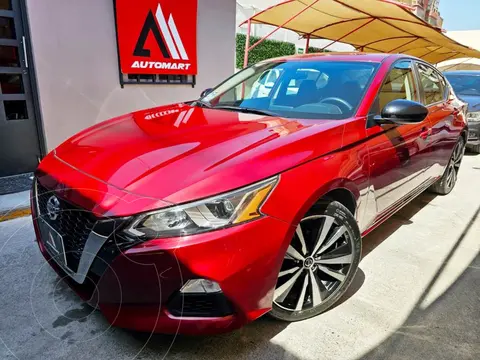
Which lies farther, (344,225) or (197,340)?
(344,225)

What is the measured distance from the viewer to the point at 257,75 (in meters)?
3.09

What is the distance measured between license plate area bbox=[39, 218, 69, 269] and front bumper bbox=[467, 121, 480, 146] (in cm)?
717

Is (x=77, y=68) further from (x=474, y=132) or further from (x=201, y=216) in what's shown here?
(x=474, y=132)

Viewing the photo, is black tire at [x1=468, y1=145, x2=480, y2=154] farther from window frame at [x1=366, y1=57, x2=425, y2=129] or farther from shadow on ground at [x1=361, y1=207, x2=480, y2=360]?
shadow on ground at [x1=361, y1=207, x2=480, y2=360]

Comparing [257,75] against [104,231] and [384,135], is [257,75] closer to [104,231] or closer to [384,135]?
[384,135]

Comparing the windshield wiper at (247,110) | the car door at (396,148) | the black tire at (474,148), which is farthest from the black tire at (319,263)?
the black tire at (474,148)

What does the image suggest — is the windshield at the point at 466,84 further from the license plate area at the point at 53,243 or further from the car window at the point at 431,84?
the license plate area at the point at 53,243

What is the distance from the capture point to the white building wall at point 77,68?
4.07 metres

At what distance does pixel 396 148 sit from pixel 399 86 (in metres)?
0.64

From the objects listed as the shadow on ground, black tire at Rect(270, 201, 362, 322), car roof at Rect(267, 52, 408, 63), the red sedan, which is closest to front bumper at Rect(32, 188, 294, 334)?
the red sedan

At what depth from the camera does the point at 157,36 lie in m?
5.00

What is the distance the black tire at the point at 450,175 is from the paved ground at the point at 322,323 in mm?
1486

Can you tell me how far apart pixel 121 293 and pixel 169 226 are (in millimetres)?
365

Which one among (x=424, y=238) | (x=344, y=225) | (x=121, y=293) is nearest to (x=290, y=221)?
(x=344, y=225)
